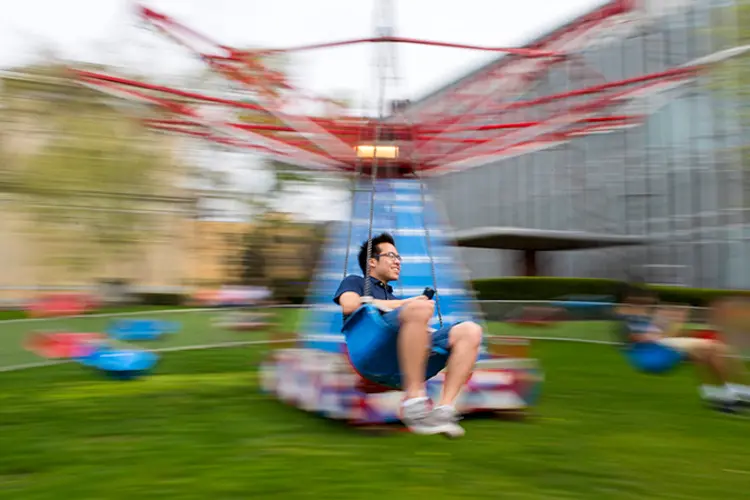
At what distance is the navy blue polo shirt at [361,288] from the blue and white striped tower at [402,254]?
93 cm

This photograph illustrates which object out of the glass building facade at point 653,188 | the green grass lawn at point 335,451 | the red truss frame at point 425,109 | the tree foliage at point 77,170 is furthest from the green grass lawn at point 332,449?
the glass building facade at point 653,188

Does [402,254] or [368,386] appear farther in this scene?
[402,254]

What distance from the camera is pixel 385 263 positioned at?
14.5 feet

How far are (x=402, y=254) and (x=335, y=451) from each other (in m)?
2.18

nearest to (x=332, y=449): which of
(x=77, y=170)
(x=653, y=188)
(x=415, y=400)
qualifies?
(x=415, y=400)

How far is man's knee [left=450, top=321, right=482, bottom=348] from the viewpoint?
12.9ft

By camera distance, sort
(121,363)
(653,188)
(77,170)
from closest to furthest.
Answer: (77,170) < (121,363) < (653,188)

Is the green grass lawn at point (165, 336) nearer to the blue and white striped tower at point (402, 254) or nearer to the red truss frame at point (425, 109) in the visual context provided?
the red truss frame at point (425, 109)

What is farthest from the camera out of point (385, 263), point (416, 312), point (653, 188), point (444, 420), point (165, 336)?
point (653, 188)

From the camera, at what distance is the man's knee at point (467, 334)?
155 inches

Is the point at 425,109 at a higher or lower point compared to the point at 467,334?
higher

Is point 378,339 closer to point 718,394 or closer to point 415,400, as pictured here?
point 415,400

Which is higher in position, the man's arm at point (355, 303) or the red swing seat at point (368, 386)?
the man's arm at point (355, 303)

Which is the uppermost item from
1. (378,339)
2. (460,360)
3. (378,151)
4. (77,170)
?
(378,151)
